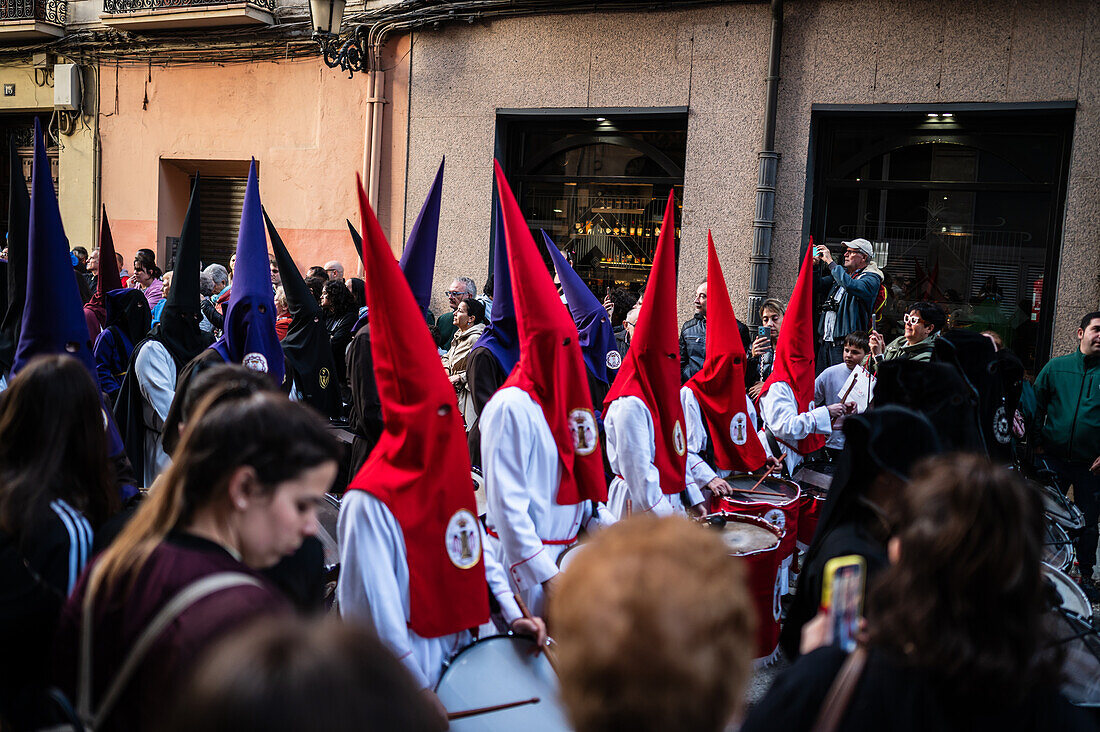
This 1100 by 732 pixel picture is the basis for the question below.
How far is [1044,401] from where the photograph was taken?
6918 mm

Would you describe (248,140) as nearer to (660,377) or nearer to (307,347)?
(307,347)

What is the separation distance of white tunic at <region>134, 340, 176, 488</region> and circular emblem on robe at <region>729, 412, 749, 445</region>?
11.6ft

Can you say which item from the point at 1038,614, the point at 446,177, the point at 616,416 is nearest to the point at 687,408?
the point at 616,416

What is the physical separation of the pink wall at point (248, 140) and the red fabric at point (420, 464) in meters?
9.78

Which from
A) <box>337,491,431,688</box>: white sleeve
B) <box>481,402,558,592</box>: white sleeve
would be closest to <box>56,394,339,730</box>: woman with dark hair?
<box>337,491,431,688</box>: white sleeve

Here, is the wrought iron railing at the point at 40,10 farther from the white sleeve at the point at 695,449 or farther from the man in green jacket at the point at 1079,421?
the man in green jacket at the point at 1079,421

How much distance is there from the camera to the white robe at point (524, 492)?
143 inches

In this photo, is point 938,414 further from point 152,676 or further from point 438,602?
point 152,676

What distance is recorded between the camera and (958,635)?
5.90 ft

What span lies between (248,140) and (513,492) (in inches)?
462

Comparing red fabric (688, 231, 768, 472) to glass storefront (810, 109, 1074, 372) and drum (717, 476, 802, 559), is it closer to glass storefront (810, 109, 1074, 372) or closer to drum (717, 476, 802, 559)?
drum (717, 476, 802, 559)

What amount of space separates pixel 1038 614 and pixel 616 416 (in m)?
3.07

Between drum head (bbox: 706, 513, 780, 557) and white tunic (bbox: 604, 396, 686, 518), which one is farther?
white tunic (bbox: 604, 396, 686, 518)

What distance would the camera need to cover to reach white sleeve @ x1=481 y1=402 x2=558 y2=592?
362 cm
